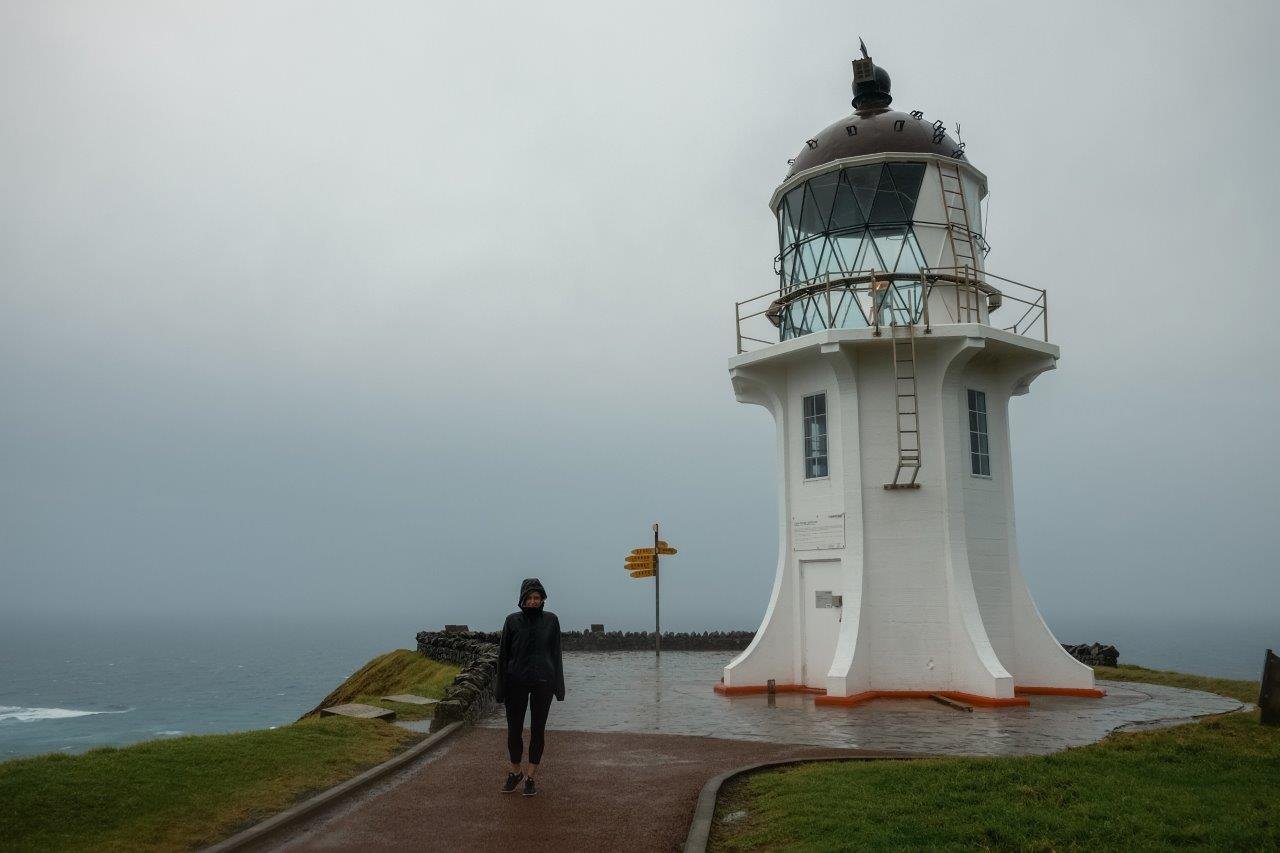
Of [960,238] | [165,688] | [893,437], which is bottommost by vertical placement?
[165,688]

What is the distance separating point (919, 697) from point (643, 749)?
7.61 m

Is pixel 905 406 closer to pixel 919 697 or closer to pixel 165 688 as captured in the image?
pixel 919 697

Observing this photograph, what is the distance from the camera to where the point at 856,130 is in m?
20.1

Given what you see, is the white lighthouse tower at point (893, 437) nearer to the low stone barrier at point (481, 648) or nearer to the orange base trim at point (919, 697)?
the orange base trim at point (919, 697)

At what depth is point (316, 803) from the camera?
9.08 metres

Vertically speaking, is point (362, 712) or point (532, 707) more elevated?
point (532, 707)

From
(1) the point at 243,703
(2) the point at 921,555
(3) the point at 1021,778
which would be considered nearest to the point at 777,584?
(2) the point at 921,555

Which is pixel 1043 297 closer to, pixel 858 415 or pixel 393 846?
pixel 858 415

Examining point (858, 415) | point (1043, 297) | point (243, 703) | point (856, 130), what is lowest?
point (243, 703)

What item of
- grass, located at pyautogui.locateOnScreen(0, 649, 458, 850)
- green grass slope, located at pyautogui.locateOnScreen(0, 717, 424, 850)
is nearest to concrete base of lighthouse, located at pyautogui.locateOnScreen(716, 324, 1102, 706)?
grass, located at pyautogui.locateOnScreen(0, 649, 458, 850)

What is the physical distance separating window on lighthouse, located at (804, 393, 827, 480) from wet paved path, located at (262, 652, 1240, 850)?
4.56 m

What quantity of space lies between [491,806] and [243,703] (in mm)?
96285

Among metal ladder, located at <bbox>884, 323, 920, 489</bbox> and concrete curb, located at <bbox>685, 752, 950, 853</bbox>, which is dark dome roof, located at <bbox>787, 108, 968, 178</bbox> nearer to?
metal ladder, located at <bbox>884, 323, 920, 489</bbox>

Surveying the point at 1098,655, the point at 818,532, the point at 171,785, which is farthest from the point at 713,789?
the point at 1098,655
